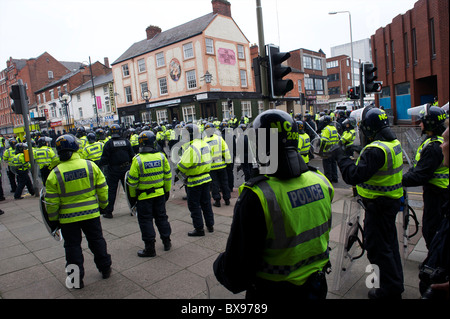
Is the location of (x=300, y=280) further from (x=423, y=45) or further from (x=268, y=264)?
(x=423, y=45)

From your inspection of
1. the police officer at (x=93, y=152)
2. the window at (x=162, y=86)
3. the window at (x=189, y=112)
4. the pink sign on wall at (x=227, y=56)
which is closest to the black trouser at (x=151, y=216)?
the police officer at (x=93, y=152)

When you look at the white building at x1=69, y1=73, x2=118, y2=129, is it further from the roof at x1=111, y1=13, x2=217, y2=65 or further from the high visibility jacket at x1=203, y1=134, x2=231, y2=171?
the high visibility jacket at x1=203, y1=134, x2=231, y2=171

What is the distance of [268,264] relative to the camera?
1.96 metres

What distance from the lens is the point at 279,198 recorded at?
187 centimetres

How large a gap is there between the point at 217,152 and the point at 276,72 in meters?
2.22

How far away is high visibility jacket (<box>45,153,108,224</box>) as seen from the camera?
3.84 m

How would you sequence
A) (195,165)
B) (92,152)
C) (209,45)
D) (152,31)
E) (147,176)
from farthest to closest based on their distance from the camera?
(152,31) < (209,45) < (92,152) < (195,165) < (147,176)

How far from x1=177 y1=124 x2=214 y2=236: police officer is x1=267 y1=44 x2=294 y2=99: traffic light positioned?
189 centimetres

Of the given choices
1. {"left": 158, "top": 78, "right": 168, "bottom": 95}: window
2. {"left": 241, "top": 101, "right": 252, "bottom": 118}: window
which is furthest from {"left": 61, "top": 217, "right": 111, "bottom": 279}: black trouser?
{"left": 158, "top": 78, "right": 168, "bottom": 95}: window

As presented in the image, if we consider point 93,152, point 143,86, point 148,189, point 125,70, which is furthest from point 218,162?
point 125,70

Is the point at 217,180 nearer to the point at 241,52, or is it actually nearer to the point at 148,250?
the point at 148,250

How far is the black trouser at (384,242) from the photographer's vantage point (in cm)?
317

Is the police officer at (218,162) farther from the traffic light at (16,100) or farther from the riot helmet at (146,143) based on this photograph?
the traffic light at (16,100)
